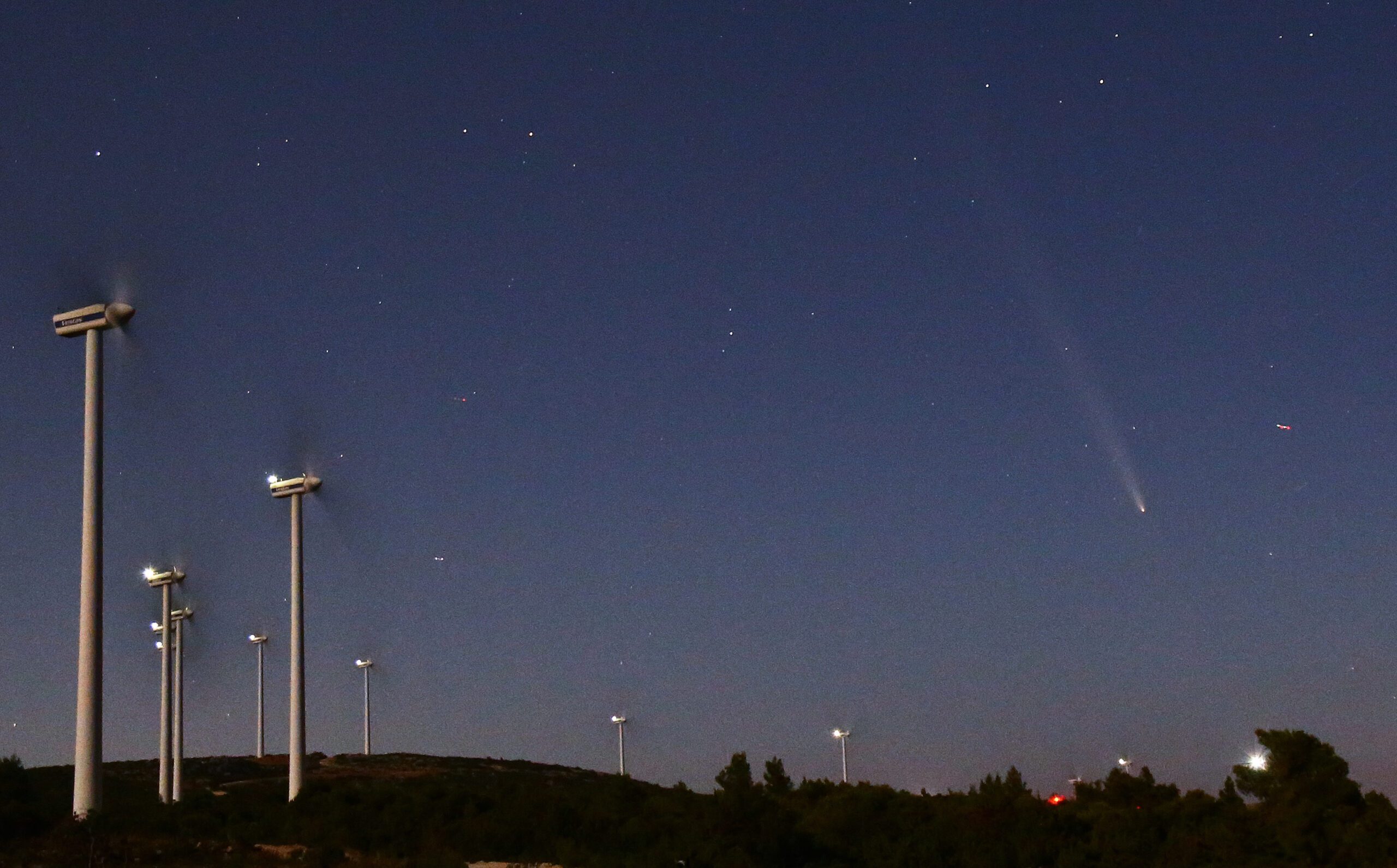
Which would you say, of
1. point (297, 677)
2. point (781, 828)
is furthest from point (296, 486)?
point (781, 828)

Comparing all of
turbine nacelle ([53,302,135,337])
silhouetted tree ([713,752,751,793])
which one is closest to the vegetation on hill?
silhouetted tree ([713,752,751,793])

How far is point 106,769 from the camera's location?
430ft

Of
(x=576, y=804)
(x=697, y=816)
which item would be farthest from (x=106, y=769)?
(x=697, y=816)

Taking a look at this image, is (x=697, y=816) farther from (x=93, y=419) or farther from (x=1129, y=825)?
(x=93, y=419)

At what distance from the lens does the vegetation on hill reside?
125 ft

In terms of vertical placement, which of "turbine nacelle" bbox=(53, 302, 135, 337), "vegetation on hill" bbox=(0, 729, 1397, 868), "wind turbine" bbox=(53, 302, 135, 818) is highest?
"turbine nacelle" bbox=(53, 302, 135, 337)

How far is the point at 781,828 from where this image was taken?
41.6 meters

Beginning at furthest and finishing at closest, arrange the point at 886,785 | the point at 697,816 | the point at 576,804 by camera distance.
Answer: the point at 886,785 < the point at 576,804 < the point at 697,816

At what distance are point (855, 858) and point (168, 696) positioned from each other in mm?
45962

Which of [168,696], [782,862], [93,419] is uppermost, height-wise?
[93,419]

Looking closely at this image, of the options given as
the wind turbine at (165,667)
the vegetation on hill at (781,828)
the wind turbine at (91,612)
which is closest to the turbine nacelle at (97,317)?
the wind turbine at (91,612)

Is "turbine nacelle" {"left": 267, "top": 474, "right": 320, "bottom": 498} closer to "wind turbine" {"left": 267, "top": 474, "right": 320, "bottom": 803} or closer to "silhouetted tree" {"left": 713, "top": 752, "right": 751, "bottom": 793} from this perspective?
"wind turbine" {"left": 267, "top": 474, "right": 320, "bottom": 803}

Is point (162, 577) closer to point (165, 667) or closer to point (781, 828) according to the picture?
point (165, 667)

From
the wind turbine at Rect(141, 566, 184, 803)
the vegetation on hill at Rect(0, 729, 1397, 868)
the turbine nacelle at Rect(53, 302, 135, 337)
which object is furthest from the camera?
the wind turbine at Rect(141, 566, 184, 803)
